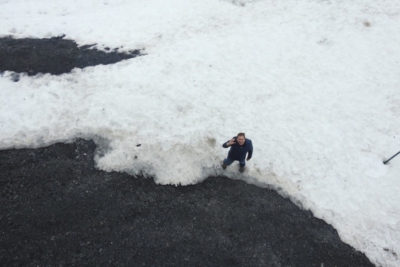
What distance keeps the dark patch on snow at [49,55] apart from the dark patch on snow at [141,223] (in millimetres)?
5355

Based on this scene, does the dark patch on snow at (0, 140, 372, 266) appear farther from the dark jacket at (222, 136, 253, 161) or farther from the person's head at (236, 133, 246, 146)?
the person's head at (236, 133, 246, 146)

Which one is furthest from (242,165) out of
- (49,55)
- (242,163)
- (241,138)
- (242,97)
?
(49,55)

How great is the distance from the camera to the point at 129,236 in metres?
9.26

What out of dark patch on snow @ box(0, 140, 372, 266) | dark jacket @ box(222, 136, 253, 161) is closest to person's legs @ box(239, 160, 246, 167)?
dark jacket @ box(222, 136, 253, 161)

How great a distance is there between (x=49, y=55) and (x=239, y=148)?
11457 millimetres

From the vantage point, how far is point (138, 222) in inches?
379

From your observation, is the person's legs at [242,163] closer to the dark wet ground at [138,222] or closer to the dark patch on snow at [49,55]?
the dark wet ground at [138,222]

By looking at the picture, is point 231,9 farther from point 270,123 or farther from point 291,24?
point 270,123

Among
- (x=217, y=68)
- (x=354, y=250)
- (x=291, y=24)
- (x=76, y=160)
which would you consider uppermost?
(x=291, y=24)

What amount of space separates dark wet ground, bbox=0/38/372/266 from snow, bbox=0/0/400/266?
65 cm

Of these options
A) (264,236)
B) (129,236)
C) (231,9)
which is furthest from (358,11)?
(129,236)

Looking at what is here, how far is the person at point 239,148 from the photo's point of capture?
1004 centimetres

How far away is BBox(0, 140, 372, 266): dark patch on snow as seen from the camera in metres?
8.90

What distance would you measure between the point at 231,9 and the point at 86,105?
11.6m
